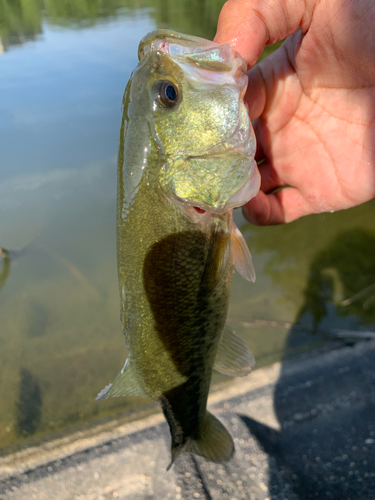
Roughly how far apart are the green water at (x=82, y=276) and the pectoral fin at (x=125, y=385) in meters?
1.48

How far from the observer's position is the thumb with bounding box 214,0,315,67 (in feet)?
5.34

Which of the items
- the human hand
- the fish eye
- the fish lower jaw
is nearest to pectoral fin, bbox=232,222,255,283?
the fish lower jaw

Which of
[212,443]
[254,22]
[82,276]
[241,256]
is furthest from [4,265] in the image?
[254,22]

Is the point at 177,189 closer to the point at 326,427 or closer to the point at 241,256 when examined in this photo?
the point at 241,256

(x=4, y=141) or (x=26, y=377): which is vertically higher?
(x=4, y=141)

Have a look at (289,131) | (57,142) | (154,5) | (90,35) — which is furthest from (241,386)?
(154,5)

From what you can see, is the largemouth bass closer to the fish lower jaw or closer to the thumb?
the fish lower jaw

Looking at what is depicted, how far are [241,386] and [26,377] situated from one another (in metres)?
2.06

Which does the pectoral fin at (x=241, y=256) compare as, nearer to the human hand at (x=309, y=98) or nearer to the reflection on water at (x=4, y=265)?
the human hand at (x=309, y=98)

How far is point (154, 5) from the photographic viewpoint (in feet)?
55.1

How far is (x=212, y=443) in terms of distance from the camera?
1860 mm

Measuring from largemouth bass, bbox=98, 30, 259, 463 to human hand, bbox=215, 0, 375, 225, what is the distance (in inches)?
18.4

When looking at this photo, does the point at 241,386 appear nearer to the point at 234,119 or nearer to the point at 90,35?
the point at 234,119

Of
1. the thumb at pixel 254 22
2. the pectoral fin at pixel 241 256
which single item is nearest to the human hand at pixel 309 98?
the thumb at pixel 254 22
